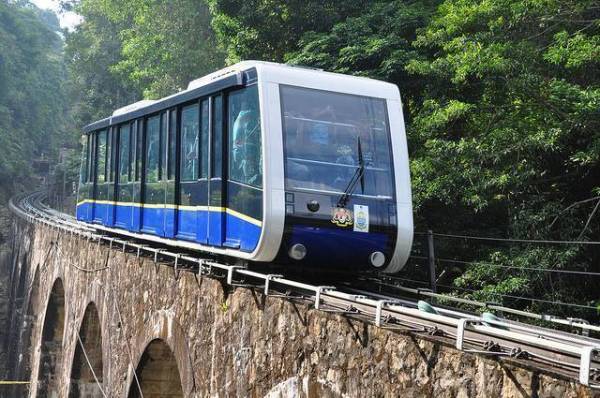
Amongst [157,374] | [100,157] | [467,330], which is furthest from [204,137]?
[100,157]

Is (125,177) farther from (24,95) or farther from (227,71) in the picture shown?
(24,95)

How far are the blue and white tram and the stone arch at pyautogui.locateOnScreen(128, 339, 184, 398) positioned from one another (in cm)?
283

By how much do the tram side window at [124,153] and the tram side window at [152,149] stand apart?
1.40m

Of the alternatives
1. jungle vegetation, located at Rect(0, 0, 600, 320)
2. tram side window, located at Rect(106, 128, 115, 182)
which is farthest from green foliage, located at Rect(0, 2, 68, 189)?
jungle vegetation, located at Rect(0, 0, 600, 320)

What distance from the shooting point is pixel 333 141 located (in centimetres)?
786

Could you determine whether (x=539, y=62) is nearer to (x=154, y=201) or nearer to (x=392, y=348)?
(x=154, y=201)

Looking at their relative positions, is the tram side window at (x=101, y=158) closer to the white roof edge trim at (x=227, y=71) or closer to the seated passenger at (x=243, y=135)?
the white roof edge trim at (x=227, y=71)

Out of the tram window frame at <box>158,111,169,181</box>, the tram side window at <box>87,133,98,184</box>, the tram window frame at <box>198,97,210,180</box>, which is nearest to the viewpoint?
the tram window frame at <box>198,97,210,180</box>

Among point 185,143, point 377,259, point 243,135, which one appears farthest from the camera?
point 185,143

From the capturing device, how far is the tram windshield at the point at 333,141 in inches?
303

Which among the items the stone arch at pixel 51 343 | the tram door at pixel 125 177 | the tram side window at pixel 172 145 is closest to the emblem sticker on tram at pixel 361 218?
the tram side window at pixel 172 145

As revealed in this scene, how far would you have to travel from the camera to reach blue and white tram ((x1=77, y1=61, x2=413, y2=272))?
755 centimetres

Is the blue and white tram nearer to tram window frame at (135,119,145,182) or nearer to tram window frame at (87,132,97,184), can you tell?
tram window frame at (135,119,145,182)

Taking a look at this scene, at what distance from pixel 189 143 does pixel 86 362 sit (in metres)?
9.63
